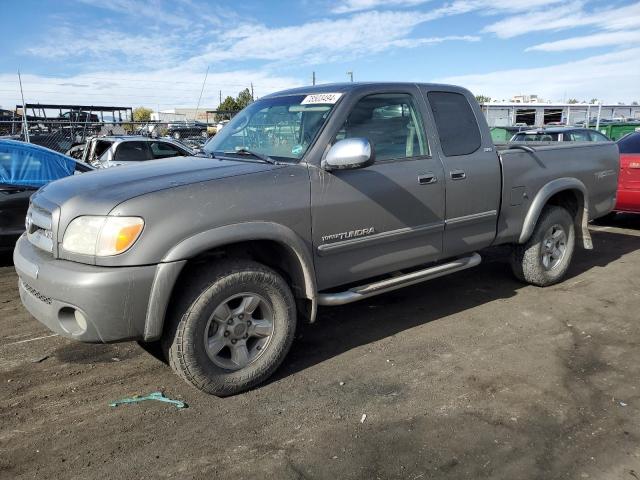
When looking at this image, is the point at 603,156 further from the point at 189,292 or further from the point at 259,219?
the point at 189,292

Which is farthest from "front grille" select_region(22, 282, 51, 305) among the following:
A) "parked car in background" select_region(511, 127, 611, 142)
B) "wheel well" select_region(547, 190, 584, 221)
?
"parked car in background" select_region(511, 127, 611, 142)

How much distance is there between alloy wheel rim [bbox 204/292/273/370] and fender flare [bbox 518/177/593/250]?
286 cm

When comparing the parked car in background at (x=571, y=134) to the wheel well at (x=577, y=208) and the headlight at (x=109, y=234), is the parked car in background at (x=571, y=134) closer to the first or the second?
the wheel well at (x=577, y=208)

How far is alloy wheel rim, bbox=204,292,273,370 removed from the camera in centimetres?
328

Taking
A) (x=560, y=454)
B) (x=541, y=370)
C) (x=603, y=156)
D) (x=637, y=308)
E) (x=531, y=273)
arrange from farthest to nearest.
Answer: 1. (x=603, y=156)
2. (x=531, y=273)
3. (x=637, y=308)
4. (x=541, y=370)
5. (x=560, y=454)

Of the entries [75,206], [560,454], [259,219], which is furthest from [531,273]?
[75,206]

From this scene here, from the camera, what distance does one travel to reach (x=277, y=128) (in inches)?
159

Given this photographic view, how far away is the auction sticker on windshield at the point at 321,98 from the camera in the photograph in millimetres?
3892

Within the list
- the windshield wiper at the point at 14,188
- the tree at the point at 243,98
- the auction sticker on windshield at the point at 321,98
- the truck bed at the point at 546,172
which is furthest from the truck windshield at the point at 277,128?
the tree at the point at 243,98

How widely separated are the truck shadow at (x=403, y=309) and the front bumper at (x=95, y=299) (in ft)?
3.74

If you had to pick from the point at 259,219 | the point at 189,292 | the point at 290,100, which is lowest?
the point at 189,292

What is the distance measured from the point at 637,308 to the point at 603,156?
72.6 inches

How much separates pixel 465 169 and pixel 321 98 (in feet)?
4.47

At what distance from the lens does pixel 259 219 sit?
3.25m
